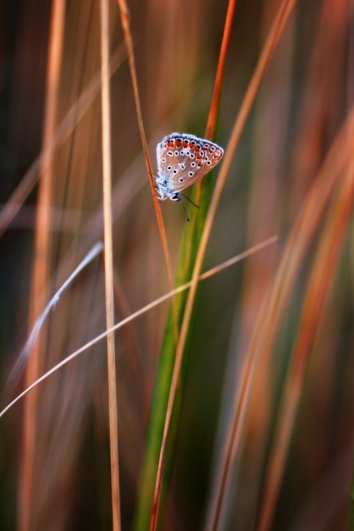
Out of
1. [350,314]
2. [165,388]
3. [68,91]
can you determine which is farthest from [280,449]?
[68,91]

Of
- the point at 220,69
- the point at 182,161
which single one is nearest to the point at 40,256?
the point at 182,161

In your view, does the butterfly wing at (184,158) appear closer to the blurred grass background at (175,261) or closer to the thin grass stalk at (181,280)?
the thin grass stalk at (181,280)

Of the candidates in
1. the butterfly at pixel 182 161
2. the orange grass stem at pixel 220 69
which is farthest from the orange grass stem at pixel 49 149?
the orange grass stem at pixel 220 69

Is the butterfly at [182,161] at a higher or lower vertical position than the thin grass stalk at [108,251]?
higher

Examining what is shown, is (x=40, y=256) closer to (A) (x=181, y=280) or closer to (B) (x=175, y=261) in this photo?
(A) (x=181, y=280)

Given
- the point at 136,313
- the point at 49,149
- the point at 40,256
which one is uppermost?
the point at 49,149

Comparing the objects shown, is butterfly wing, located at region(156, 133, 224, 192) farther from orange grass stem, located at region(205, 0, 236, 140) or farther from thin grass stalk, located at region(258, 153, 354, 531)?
thin grass stalk, located at region(258, 153, 354, 531)

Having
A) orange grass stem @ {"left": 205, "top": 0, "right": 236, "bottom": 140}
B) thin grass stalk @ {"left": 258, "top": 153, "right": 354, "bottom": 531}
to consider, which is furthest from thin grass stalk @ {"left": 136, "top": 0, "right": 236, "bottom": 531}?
thin grass stalk @ {"left": 258, "top": 153, "right": 354, "bottom": 531}

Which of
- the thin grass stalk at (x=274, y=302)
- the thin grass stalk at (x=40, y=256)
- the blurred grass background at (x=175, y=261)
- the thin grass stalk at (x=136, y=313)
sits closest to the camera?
the thin grass stalk at (x=136, y=313)
